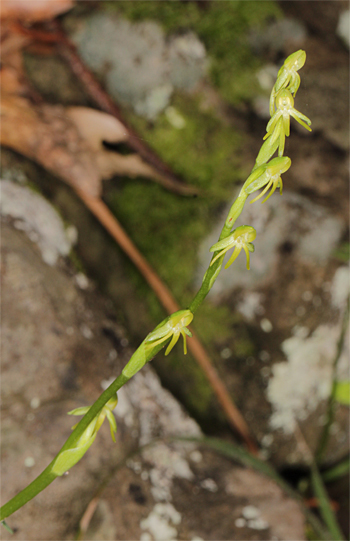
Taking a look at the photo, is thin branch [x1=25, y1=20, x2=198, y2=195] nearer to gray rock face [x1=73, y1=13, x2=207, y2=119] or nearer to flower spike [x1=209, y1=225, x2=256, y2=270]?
gray rock face [x1=73, y1=13, x2=207, y2=119]

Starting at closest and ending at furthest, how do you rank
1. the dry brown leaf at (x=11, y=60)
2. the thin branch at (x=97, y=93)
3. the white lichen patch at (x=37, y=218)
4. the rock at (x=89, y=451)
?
1. the rock at (x=89, y=451)
2. the white lichen patch at (x=37, y=218)
3. the dry brown leaf at (x=11, y=60)
4. the thin branch at (x=97, y=93)

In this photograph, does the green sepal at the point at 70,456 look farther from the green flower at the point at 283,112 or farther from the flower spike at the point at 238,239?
the green flower at the point at 283,112

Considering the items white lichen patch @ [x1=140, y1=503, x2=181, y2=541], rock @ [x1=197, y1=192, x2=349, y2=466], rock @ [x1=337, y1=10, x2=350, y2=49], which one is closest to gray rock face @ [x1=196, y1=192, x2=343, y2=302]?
rock @ [x1=197, y1=192, x2=349, y2=466]

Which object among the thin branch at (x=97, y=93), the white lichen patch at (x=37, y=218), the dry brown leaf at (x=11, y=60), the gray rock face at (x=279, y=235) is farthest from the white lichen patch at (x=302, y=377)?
the dry brown leaf at (x=11, y=60)

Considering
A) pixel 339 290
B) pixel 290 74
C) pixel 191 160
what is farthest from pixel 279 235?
pixel 290 74

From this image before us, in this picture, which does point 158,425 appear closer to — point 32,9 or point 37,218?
point 37,218

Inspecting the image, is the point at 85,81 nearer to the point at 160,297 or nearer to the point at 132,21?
the point at 132,21

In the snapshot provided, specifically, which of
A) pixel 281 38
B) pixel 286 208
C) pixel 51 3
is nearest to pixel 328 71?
pixel 281 38
